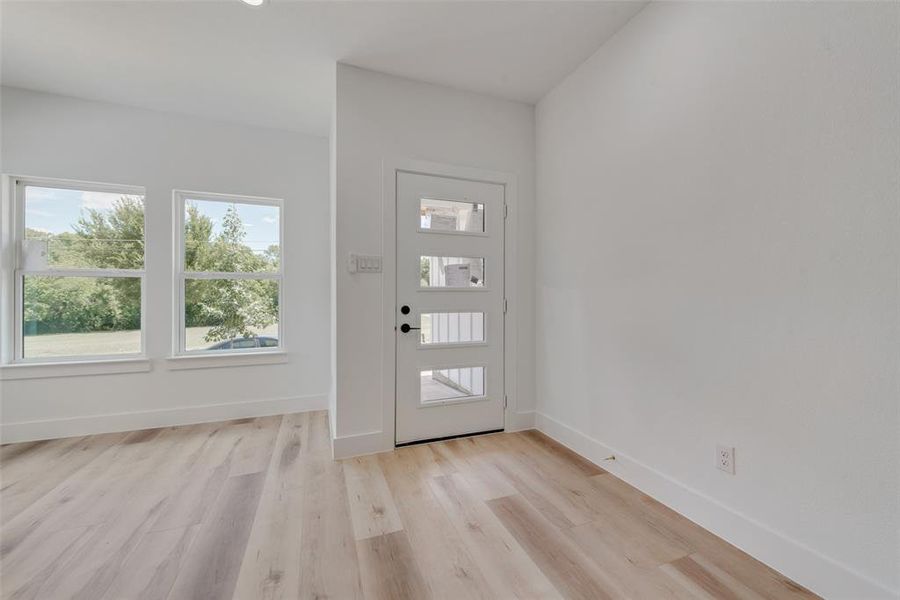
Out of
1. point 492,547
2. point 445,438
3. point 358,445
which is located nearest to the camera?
point 492,547

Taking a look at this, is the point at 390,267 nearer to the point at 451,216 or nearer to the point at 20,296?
the point at 451,216

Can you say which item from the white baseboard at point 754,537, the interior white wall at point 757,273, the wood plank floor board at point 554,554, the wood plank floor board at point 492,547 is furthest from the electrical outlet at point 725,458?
the wood plank floor board at point 492,547

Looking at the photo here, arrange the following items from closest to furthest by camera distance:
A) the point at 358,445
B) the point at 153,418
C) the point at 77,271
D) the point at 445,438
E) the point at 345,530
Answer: the point at 345,530
the point at 358,445
the point at 445,438
the point at 77,271
the point at 153,418

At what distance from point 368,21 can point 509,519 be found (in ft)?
9.51

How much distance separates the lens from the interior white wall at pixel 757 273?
47.6 inches

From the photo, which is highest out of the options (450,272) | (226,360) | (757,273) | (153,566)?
(450,272)

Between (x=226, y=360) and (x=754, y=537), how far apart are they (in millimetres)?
3802

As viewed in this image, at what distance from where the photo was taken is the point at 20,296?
282 centimetres

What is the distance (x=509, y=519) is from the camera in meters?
1.79

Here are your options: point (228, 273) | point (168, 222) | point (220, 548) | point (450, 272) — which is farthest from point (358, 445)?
point (168, 222)

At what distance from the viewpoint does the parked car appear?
331 cm

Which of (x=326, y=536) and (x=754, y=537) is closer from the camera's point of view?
(x=754, y=537)

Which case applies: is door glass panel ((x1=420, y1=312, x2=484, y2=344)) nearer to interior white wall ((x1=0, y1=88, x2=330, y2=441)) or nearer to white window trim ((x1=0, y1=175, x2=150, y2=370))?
interior white wall ((x1=0, y1=88, x2=330, y2=441))

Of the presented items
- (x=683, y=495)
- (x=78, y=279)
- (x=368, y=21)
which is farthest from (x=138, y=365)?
(x=683, y=495)
